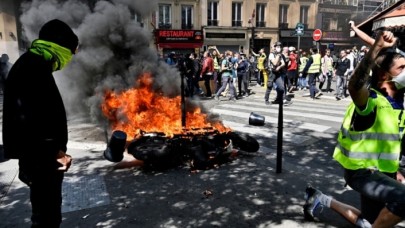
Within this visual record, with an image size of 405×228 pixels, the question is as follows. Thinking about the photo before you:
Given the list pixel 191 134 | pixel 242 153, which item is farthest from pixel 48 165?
pixel 242 153

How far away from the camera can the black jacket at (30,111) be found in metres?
2.43

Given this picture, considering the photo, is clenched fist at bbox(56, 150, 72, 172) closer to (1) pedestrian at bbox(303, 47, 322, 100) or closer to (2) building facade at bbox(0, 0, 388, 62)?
(1) pedestrian at bbox(303, 47, 322, 100)

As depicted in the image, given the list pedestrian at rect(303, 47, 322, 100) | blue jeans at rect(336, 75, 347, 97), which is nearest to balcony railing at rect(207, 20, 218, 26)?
pedestrian at rect(303, 47, 322, 100)

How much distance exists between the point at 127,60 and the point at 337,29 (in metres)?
39.3

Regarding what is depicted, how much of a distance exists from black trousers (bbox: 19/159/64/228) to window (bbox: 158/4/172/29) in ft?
103

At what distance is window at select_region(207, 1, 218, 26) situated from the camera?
1361 inches

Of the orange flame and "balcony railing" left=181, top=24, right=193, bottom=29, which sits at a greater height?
"balcony railing" left=181, top=24, right=193, bottom=29

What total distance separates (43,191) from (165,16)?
105 ft

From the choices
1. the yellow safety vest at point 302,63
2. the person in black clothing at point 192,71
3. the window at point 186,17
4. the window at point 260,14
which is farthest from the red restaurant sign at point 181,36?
the person in black clothing at point 192,71

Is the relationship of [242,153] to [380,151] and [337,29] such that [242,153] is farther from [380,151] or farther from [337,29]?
[337,29]

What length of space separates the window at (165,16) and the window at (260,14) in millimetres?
9170

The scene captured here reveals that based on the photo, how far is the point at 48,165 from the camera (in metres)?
Result: 2.58

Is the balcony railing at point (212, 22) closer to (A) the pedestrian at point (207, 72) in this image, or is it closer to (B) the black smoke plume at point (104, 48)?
(A) the pedestrian at point (207, 72)

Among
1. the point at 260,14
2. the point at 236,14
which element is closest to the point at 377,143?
the point at 236,14
